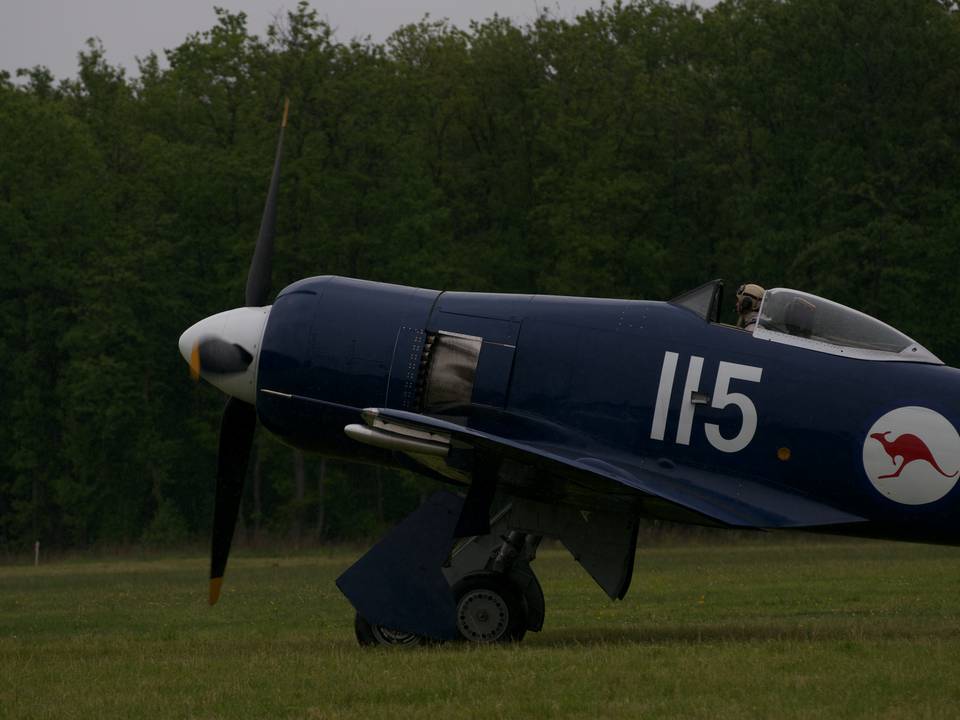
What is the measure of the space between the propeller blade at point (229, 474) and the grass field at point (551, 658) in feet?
2.74

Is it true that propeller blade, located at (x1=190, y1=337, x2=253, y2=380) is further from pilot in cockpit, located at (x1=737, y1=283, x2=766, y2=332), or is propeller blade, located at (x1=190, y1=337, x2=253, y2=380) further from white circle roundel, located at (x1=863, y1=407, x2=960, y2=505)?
white circle roundel, located at (x1=863, y1=407, x2=960, y2=505)

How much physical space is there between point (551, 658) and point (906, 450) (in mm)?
3461

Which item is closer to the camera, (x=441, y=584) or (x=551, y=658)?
(x=551, y=658)

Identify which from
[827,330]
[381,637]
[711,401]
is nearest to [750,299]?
[827,330]

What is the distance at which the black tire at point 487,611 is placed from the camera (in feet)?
42.3

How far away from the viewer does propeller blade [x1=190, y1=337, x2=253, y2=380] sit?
13.6 metres

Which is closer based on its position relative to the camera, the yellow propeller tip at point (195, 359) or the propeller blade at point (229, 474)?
the yellow propeller tip at point (195, 359)

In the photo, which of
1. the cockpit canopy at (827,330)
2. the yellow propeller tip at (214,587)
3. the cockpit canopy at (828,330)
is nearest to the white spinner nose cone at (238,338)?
the yellow propeller tip at (214,587)

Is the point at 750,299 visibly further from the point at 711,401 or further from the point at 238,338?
the point at 238,338

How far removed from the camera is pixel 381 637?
13047 millimetres

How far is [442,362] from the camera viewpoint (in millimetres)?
13117

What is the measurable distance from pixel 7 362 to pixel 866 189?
94.5ft

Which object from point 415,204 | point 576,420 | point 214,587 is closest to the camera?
point 576,420

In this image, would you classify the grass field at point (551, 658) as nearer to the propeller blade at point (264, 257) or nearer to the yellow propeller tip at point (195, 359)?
the yellow propeller tip at point (195, 359)
